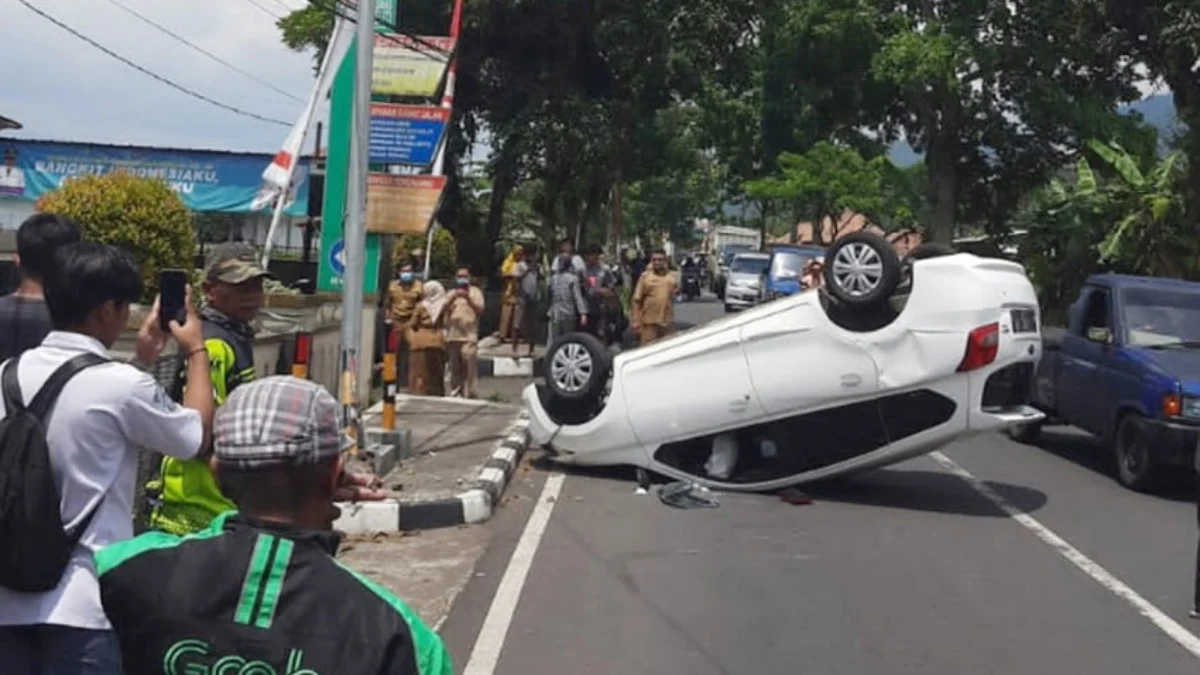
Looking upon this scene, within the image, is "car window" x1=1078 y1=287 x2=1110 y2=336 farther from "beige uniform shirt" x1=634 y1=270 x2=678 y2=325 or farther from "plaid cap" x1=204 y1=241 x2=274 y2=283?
"plaid cap" x1=204 y1=241 x2=274 y2=283

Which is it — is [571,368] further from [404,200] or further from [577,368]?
[404,200]

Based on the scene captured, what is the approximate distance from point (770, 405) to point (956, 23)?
22.6 m

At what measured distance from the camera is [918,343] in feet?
36.0

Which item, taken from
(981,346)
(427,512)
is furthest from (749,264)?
(427,512)

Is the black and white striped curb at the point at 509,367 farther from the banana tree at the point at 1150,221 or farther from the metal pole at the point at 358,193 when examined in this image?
the banana tree at the point at 1150,221

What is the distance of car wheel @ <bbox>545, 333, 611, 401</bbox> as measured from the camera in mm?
12414

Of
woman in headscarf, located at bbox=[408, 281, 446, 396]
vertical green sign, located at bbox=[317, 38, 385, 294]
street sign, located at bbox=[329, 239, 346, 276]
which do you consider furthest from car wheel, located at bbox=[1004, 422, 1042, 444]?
street sign, located at bbox=[329, 239, 346, 276]

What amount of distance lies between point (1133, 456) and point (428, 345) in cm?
776

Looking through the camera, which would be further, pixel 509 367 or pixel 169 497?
pixel 509 367

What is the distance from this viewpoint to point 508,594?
27.5ft

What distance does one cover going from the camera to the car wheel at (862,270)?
11055mm

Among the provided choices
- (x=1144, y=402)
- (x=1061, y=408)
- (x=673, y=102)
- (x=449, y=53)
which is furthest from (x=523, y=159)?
(x=1144, y=402)

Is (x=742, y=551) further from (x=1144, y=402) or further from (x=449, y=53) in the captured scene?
(x=449, y=53)

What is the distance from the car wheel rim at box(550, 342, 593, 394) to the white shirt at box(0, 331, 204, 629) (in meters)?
8.83
